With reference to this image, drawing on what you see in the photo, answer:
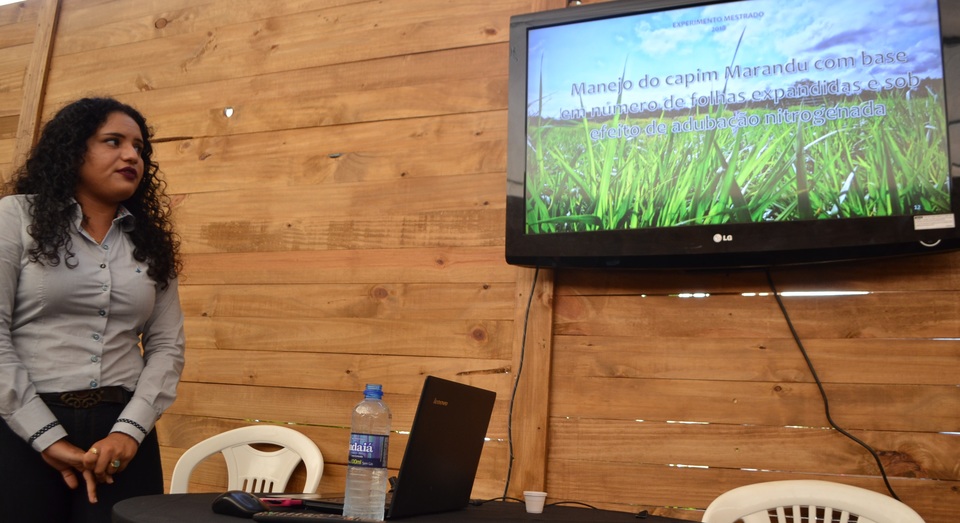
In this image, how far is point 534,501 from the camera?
1734 mm

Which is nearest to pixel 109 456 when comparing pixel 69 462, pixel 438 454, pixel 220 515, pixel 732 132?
pixel 69 462

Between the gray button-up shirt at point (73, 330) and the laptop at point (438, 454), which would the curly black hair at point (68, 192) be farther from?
the laptop at point (438, 454)

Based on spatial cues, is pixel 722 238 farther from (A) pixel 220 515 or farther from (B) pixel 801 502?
(A) pixel 220 515

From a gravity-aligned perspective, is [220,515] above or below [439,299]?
below

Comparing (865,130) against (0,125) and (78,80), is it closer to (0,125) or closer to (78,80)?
(78,80)

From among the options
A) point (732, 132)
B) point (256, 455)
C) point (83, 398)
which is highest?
point (732, 132)

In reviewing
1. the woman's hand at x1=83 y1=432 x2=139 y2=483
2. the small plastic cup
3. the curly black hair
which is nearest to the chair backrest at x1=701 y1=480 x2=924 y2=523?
the small plastic cup

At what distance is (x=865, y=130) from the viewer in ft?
7.08

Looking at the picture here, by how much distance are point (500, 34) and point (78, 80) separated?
1865 mm

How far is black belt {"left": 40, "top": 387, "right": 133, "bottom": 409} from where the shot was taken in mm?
1878

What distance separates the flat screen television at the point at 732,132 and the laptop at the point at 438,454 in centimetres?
84

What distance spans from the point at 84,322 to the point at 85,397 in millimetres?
181

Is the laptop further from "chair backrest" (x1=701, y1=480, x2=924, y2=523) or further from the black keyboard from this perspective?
"chair backrest" (x1=701, y1=480, x2=924, y2=523)

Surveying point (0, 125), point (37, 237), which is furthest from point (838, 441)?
point (0, 125)
